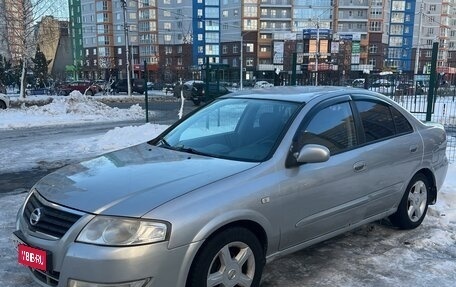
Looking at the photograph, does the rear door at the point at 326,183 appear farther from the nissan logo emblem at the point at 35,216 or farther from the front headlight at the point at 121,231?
the nissan logo emblem at the point at 35,216

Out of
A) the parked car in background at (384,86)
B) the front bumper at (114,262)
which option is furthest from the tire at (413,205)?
the parked car in background at (384,86)

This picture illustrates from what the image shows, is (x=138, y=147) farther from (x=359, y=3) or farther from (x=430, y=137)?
(x=359, y=3)

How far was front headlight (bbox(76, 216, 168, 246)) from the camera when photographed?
9.13 ft

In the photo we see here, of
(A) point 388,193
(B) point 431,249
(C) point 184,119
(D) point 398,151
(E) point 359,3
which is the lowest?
(B) point 431,249

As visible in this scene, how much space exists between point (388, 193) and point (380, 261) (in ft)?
2.33

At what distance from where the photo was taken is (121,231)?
9.23ft

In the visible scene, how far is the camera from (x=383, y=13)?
95.2 metres

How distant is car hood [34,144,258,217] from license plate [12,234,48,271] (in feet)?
1.12

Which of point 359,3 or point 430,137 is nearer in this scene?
point 430,137

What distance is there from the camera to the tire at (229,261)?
2.99 m

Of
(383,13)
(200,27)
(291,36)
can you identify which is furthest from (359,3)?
(200,27)

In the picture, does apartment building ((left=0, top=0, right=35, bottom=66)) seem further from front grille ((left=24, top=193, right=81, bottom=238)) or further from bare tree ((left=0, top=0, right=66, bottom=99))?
front grille ((left=24, top=193, right=81, bottom=238))

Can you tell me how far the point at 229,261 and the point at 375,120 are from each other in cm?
233

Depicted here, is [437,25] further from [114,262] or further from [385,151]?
[114,262]
